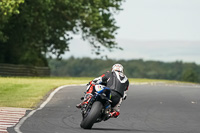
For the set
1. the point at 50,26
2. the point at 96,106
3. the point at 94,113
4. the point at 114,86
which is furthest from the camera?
the point at 50,26

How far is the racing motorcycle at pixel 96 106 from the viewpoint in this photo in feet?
37.6

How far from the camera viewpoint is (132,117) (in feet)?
51.2

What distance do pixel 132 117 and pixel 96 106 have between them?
14.1ft

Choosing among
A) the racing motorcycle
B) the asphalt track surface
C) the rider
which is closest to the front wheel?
the racing motorcycle

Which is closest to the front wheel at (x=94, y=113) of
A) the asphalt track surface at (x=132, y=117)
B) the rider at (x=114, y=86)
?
the asphalt track surface at (x=132, y=117)

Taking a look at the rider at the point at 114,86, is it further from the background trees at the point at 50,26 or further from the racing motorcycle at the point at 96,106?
the background trees at the point at 50,26

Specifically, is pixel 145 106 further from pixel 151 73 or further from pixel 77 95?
pixel 151 73

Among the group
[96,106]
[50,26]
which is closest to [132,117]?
[96,106]

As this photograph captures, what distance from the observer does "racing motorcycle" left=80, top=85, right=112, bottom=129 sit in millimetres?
11469

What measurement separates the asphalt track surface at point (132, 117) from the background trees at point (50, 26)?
19888 millimetres

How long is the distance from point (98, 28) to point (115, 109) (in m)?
36.3

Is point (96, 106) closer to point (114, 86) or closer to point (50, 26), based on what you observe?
point (114, 86)

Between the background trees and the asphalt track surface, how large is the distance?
1989 cm

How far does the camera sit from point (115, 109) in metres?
12.5
